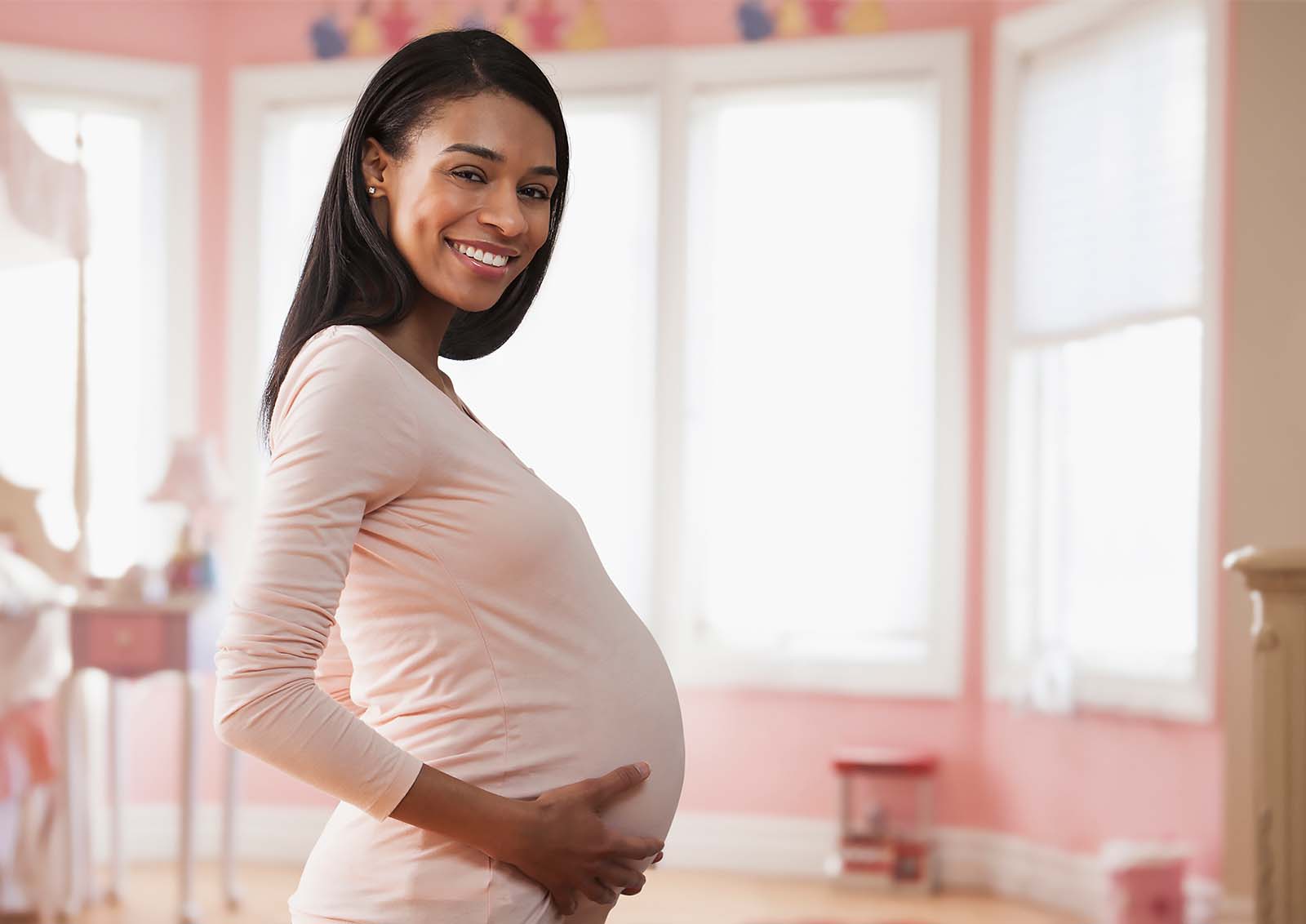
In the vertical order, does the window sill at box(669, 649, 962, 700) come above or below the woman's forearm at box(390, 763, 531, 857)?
below

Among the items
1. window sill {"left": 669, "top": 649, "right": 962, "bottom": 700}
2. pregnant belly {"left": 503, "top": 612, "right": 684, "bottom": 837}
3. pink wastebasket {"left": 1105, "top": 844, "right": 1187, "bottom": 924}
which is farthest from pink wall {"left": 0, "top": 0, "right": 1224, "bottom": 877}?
pregnant belly {"left": 503, "top": 612, "right": 684, "bottom": 837}

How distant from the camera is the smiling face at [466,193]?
0.96m

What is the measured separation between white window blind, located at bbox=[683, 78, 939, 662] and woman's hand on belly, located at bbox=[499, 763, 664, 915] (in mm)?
3151

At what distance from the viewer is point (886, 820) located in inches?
156

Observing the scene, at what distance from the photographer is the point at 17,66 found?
4.09 m

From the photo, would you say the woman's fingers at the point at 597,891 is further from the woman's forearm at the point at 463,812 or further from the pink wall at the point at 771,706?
the pink wall at the point at 771,706

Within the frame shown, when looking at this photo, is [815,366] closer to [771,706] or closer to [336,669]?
[771,706]

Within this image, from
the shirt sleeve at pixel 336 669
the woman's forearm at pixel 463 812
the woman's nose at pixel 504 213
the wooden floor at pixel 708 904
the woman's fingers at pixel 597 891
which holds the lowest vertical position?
the wooden floor at pixel 708 904

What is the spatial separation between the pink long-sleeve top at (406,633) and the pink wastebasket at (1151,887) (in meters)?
2.49

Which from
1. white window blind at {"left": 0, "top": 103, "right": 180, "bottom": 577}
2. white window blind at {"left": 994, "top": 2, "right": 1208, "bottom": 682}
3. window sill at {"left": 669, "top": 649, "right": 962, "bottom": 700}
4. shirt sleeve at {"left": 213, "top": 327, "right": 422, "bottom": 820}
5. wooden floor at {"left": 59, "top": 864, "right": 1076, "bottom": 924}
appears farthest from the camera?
white window blind at {"left": 0, "top": 103, "right": 180, "bottom": 577}

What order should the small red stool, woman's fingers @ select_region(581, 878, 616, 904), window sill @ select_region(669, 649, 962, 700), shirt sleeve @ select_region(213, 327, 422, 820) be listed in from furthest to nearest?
window sill @ select_region(669, 649, 962, 700) < the small red stool < woman's fingers @ select_region(581, 878, 616, 904) < shirt sleeve @ select_region(213, 327, 422, 820)

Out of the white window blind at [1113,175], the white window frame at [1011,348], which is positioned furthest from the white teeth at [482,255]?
the white window blind at [1113,175]

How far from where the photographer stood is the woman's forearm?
872 mm

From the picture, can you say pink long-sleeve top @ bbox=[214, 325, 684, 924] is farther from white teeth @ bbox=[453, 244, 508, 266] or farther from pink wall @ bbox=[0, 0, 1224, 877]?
pink wall @ bbox=[0, 0, 1224, 877]
